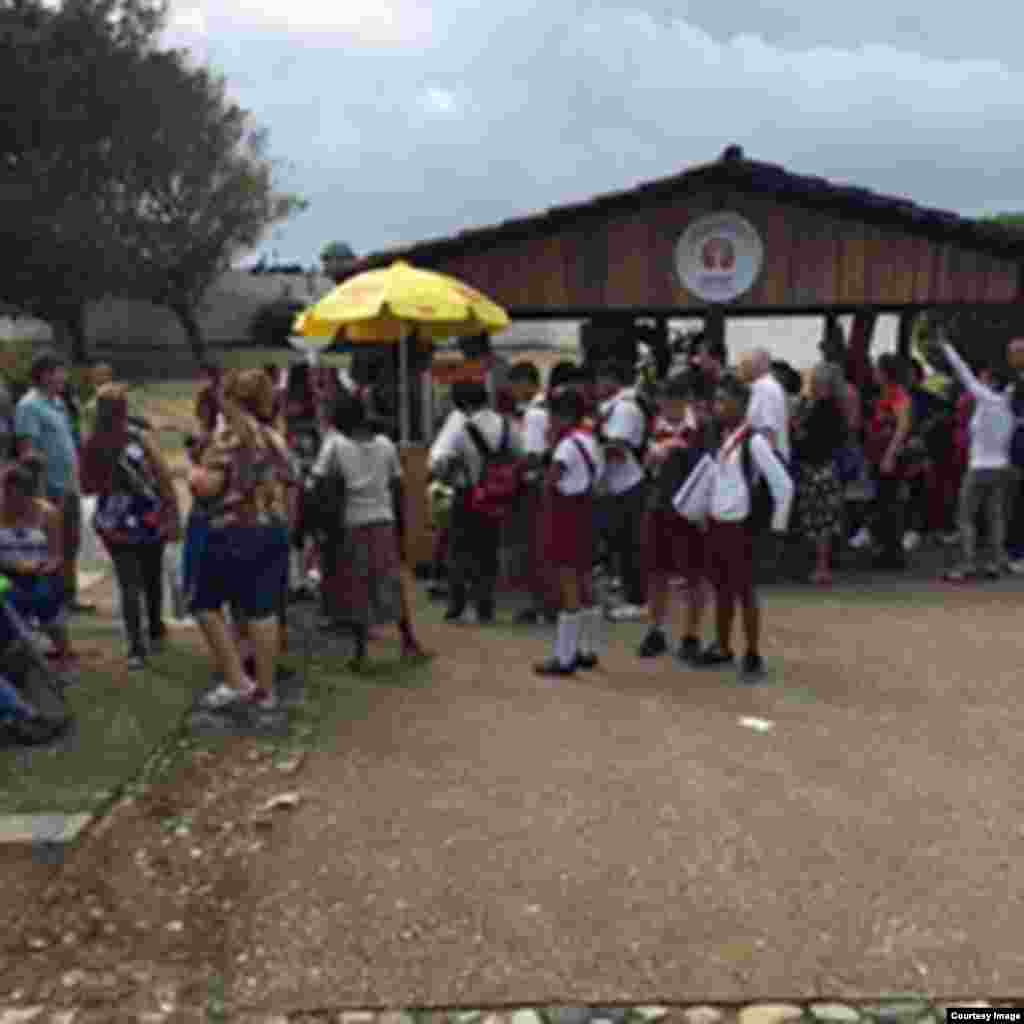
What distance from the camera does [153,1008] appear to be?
3.82 m

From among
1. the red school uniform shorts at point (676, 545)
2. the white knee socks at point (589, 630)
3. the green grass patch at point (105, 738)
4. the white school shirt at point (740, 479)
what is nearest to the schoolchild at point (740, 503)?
the white school shirt at point (740, 479)

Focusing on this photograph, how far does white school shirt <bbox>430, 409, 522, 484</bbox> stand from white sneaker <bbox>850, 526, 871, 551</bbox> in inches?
151

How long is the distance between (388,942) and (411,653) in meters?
3.66

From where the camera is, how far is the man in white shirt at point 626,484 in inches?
337

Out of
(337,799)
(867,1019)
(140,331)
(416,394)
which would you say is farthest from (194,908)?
(140,331)

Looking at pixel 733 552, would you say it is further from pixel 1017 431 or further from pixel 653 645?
pixel 1017 431

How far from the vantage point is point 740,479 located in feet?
23.3

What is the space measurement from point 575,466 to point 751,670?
1.54 metres

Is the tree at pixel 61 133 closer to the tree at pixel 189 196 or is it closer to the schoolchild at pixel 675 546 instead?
the tree at pixel 189 196

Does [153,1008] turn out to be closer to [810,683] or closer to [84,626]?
[810,683]

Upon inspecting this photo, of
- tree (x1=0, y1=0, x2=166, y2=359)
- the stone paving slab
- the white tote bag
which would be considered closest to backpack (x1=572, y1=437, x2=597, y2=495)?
the white tote bag

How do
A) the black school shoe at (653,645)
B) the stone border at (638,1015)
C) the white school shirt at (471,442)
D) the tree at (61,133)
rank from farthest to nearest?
the tree at (61,133) < the white school shirt at (471,442) < the black school shoe at (653,645) < the stone border at (638,1015)

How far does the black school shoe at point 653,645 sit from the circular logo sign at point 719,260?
466 cm

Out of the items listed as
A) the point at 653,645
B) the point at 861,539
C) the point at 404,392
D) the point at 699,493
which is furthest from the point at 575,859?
the point at 861,539
